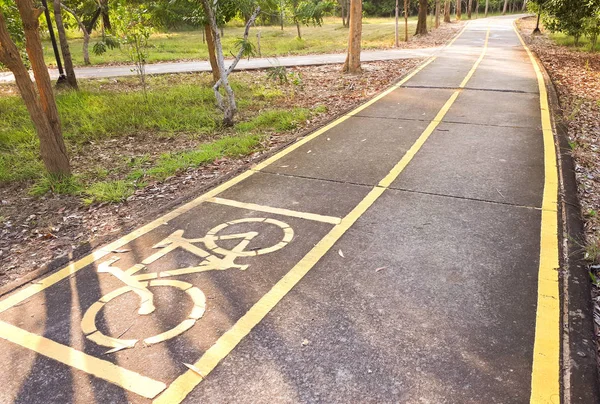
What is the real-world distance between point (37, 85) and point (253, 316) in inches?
207

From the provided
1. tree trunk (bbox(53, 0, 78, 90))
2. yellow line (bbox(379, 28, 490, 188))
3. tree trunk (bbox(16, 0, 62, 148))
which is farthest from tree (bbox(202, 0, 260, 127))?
tree trunk (bbox(53, 0, 78, 90))

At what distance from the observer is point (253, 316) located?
333 centimetres

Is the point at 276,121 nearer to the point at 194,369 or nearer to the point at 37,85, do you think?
the point at 37,85

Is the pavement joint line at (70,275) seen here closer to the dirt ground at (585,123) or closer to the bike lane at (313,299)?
the bike lane at (313,299)

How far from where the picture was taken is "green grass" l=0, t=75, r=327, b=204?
667cm

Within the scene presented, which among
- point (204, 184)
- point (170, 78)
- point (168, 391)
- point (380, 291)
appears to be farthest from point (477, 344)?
point (170, 78)

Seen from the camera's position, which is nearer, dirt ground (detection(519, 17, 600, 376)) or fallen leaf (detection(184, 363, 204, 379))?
fallen leaf (detection(184, 363, 204, 379))

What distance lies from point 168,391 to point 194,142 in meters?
6.47

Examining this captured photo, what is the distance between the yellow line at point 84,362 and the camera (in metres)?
2.73

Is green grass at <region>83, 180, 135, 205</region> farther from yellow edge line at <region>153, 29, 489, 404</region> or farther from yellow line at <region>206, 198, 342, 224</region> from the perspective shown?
yellow edge line at <region>153, 29, 489, 404</region>

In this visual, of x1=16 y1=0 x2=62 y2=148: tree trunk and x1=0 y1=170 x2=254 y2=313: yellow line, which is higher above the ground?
x1=16 y1=0 x2=62 y2=148: tree trunk

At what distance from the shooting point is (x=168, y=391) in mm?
2689

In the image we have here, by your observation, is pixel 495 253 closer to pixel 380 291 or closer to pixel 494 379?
pixel 380 291

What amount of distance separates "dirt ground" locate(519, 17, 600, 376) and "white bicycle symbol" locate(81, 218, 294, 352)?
9.64ft
